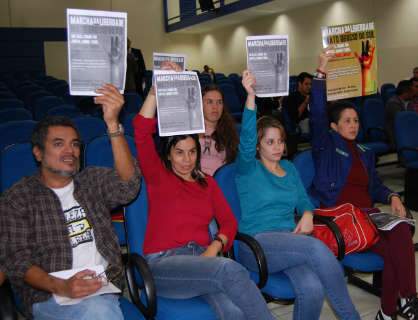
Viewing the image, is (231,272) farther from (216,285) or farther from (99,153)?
(99,153)

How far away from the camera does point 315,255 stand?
2.03m

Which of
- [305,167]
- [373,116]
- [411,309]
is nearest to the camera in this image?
[411,309]

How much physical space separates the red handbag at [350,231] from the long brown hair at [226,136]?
79 centimetres

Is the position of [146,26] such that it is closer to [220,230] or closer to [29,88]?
[29,88]

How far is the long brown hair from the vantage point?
2.90 meters

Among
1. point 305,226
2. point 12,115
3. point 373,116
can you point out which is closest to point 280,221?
point 305,226

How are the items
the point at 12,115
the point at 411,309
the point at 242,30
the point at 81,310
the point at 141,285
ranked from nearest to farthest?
the point at 81,310
the point at 141,285
the point at 411,309
the point at 12,115
the point at 242,30

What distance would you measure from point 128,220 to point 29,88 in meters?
6.72

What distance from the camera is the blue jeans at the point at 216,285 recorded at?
1744 millimetres

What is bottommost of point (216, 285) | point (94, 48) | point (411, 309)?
point (411, 309)

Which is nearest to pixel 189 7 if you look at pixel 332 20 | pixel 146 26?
pixel 146 26

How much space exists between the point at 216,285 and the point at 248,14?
1331 cm

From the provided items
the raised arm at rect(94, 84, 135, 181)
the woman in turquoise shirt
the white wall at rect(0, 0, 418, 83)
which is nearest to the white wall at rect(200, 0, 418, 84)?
the white wall at rect(0, 0, 418, 83)

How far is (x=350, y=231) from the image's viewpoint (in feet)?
7.36
